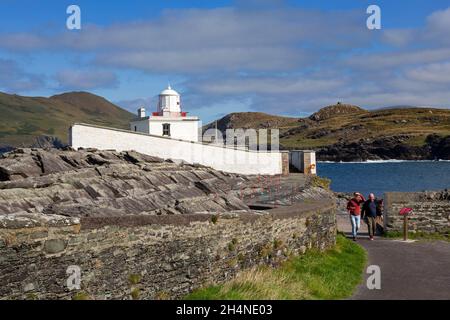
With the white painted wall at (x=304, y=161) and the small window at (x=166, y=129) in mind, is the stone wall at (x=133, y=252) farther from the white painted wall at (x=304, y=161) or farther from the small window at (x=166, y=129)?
the white painted wall at (x=304, y=161)

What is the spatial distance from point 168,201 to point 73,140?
1223 centimetres

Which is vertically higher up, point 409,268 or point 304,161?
point 304,161

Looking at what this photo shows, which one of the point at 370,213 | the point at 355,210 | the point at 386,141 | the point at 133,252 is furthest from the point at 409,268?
the point at 386,141

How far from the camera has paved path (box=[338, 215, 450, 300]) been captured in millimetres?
12216

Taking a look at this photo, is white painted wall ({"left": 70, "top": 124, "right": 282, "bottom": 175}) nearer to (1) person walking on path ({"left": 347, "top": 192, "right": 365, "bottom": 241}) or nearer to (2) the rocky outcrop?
(1) person walking on path ({"left": 347, "top": 192, "right": 365, "bottom": 241})

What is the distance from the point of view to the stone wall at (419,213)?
21.2 metres

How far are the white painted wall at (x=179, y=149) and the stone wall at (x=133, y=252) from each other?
2308 centimetres

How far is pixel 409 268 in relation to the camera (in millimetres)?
15141

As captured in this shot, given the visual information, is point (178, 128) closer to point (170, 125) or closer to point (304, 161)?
point (170, 125)

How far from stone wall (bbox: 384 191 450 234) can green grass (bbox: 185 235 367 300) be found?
528cm

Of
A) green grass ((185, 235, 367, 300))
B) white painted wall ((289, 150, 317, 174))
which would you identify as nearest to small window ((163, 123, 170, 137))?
white painted wall ((289, 150, 317, 174))

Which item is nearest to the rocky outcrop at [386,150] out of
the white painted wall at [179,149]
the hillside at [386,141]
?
the hillside at [386,141]

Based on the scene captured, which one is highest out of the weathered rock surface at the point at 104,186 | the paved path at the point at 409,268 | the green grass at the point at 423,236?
the weathered rock surface at the point at 104,186

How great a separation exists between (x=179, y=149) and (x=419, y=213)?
2088 centimetres
